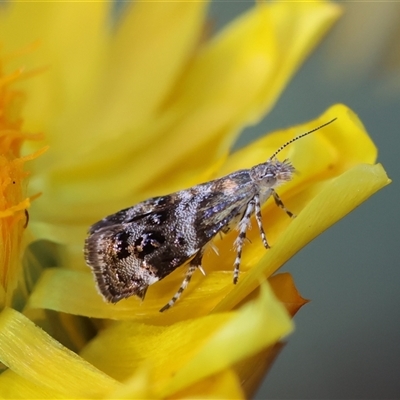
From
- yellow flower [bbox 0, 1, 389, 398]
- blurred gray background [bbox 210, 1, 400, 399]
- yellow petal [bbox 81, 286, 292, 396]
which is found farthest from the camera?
blurred gray background [bbox 210, 1, 400, 399]

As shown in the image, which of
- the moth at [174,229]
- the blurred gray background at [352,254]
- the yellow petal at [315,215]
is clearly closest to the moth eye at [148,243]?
the moth at [174,229]

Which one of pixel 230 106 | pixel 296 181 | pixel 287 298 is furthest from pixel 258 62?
pixel 287 298

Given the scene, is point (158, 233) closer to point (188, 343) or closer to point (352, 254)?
point (188, 343)

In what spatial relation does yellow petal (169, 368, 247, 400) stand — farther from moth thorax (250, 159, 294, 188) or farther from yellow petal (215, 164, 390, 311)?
moth thorax (250, 159, 294, 188)

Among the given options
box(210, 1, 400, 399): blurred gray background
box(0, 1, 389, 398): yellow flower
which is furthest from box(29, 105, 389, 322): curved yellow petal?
box(210, 1, 400, 399): blurred gray background

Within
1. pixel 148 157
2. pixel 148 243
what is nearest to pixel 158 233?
pixel 148 243

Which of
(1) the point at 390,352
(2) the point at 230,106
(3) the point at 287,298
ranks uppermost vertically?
(2) the point at 230,106

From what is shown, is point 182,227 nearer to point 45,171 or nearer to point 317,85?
point 45,171

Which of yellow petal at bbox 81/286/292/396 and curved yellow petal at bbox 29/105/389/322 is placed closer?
yellow petal at bbox 81/286/292/396
